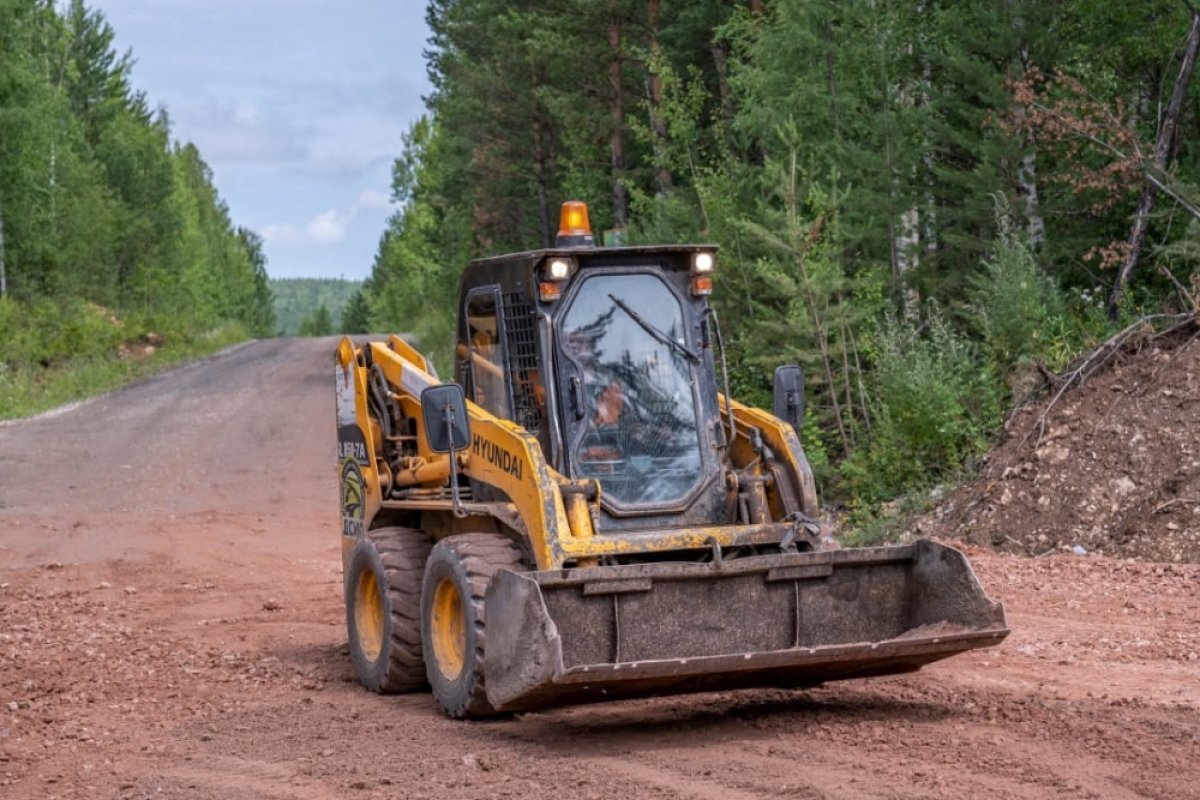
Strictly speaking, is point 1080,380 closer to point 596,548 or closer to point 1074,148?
point 1074,148

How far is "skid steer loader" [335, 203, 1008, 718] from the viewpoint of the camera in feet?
25.2

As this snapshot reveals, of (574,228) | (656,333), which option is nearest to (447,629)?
(656,333)

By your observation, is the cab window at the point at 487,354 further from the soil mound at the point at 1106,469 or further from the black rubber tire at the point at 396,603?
the soil mound at the point at 1106,469

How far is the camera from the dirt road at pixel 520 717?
6.84 metres

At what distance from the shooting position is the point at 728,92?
2880cm

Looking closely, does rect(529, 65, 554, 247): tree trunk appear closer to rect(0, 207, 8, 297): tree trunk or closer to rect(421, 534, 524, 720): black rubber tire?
rect(0, 207, 8, 297): tree trunk

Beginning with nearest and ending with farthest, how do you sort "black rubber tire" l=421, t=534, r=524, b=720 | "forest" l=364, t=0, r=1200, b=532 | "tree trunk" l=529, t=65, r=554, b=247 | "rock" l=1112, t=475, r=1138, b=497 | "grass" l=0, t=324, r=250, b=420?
"black rubber tire" l=421, t=534, r=524, b=720
"rock" l=1112, t=475, r=1138, b=497
"forest" l=364, t=0, r=1200, b=532
"grass" l=0, t=324, r=250, b=420
"tree trunk" l=529, t=65, r=554, b=247

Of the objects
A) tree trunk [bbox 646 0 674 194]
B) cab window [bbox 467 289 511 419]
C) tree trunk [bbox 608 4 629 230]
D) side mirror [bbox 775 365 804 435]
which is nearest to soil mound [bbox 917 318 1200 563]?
side mirror [bbox 775 365 804 435]

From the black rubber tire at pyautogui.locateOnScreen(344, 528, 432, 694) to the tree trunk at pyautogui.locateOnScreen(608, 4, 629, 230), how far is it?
73.3 ft

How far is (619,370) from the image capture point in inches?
342

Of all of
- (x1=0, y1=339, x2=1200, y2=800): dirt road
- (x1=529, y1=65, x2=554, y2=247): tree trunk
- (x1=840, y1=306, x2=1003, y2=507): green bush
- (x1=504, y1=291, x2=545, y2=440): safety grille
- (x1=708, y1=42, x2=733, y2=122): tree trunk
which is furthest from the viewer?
(x1=529, y1=65, x2=554, y2=247): tree trunk

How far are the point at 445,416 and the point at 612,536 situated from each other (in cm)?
111

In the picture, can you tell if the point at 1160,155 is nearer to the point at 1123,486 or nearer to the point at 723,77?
the point at 1123,486

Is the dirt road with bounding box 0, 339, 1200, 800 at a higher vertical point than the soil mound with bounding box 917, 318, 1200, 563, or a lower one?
lower
